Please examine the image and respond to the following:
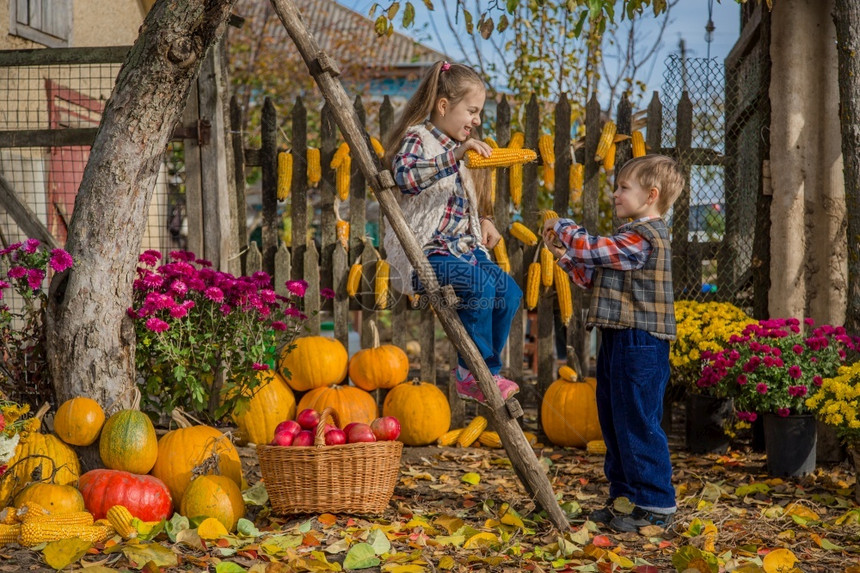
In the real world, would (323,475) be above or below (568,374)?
below

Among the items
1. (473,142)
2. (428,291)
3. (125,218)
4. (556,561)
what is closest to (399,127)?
(473,142)

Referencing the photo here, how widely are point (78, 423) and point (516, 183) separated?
10.4 ft

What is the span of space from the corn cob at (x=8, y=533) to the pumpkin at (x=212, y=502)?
0.63 metres

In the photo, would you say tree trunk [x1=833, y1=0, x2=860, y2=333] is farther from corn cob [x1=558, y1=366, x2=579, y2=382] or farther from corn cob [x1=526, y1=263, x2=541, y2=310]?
corn cob [x1=526, y1=263, x2=541, y2=310]

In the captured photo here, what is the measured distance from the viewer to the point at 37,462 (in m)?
3.72

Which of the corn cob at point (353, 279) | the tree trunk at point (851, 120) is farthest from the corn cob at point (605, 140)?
the corn cob at point (353, 279)

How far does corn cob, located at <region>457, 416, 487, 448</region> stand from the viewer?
5586 mm

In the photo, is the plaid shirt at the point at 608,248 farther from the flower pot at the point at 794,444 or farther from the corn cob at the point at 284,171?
the corn cob at the point at 284,171

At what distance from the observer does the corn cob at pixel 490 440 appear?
5.62m

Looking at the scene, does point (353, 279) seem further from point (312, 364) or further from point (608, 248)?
point (608, 248)

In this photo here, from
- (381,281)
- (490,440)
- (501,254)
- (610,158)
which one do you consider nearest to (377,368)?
(381,281)

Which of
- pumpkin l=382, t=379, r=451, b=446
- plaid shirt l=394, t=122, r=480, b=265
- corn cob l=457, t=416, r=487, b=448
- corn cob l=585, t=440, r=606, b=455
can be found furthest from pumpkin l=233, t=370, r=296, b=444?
corn cob l=585, t=440, r=606, b=455

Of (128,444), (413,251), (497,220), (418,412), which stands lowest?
(418,412)

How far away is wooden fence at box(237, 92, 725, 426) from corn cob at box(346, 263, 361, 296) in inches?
3.5
